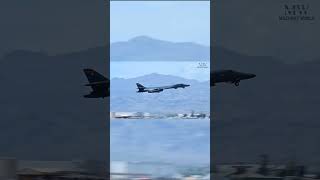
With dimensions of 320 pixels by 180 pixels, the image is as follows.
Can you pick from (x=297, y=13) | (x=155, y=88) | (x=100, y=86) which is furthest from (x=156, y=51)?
(x=297, y=13)

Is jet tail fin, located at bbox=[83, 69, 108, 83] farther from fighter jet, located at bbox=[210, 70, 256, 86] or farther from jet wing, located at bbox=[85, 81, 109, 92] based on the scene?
fighter jet, located at bbox=[210, 70, 256, 86]

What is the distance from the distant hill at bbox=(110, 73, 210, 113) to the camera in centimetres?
376

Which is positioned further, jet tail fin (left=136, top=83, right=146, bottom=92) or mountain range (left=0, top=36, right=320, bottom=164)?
jet tail fin (left=136, top=83, right=146, bottom=92)

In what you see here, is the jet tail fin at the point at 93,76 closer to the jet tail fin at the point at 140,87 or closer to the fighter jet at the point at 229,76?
the jet tail fin at the point at 140,87

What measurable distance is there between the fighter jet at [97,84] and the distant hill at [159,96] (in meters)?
0.04

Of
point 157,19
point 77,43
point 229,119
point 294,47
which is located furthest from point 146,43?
point 294,47

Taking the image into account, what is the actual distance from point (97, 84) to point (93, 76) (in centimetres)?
8

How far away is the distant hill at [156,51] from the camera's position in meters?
3.74

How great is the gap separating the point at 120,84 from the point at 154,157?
1.79 feet

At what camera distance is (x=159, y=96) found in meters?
3.79

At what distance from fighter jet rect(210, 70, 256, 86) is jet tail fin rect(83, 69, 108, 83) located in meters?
0.73

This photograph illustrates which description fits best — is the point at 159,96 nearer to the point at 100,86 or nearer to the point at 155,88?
the point at 155,88

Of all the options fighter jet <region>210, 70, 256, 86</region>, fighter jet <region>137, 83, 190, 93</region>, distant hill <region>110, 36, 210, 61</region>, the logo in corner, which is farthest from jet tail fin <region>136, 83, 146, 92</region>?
the logo in corner

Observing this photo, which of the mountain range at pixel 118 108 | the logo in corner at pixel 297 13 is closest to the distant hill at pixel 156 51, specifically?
the mountain range at pixel 118 108
